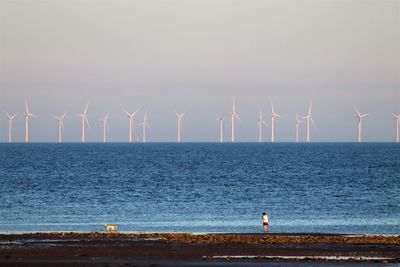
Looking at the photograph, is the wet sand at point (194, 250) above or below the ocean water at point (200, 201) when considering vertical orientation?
above

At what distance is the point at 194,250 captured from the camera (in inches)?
1721

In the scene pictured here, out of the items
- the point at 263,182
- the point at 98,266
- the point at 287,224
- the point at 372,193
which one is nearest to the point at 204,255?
the point at 98,266

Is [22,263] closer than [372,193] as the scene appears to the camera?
Yes

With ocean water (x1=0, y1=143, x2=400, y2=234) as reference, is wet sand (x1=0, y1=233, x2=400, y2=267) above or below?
above

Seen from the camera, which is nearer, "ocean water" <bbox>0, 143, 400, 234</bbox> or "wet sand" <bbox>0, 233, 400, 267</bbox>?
"wet sand" <bbox>0, 233, 400, 267</bbox>

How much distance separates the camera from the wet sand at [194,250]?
39.6 metres

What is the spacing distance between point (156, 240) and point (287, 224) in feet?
49.2

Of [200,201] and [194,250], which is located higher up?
[194,250]

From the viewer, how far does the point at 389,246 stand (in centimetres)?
4528

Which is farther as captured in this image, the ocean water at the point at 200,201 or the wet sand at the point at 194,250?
the ocean water at the point at 200,201

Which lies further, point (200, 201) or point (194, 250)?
point (200, 201)

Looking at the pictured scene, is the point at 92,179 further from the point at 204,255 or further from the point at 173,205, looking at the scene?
the point at 204,255

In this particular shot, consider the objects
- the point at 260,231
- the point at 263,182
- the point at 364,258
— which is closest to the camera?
the point at 364,258

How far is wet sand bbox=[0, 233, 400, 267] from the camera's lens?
1559 inches
